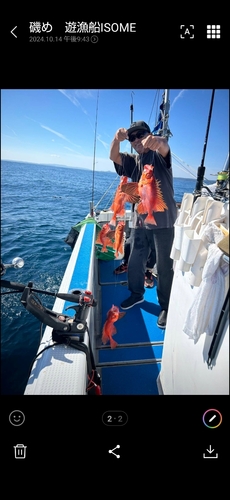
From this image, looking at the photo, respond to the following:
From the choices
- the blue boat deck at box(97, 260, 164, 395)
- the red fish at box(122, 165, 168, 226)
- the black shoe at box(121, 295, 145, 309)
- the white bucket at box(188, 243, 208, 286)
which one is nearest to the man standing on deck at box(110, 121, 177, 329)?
the red fish at box(122, 165, 168, 226)

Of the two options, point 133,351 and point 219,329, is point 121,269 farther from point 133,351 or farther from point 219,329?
point 219,329

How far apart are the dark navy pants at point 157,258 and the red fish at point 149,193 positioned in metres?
0.29

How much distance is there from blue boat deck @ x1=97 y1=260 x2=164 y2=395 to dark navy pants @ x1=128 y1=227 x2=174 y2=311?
1.03 feet

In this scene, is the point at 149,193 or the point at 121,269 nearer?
the point at 149,193

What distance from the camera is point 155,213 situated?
7.85 feet

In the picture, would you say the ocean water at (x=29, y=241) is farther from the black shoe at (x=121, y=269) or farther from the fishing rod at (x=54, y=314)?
the black shoe at (x=121, y=269)

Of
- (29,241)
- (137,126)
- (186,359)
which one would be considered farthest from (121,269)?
(186,359)

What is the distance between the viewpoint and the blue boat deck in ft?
6.75
